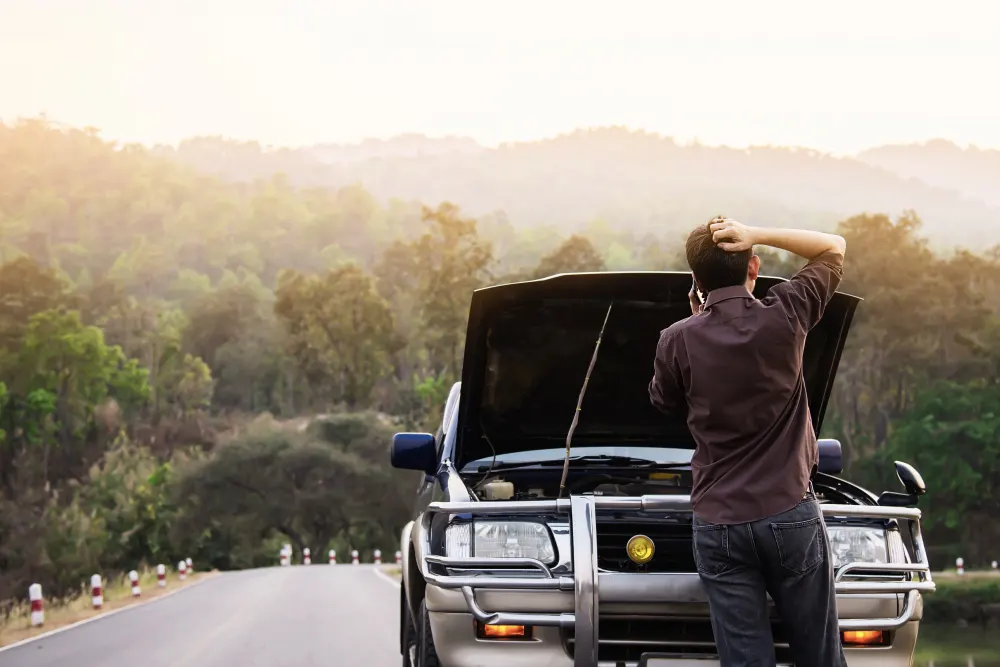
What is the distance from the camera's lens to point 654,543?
4.83m

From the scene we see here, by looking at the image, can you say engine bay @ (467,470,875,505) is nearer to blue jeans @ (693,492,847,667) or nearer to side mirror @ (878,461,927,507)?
side mirror @ (878,461,927,507)

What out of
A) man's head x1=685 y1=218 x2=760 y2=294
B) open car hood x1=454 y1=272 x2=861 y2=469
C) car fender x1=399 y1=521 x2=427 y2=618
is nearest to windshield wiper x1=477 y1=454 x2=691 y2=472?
open car hood x1=454 y1=272 x2=861 y2=469

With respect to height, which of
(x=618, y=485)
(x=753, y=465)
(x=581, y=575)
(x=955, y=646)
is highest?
(x=753, y=465)

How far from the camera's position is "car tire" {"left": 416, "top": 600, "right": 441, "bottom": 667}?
486cm

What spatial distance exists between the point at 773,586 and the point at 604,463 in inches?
93.2

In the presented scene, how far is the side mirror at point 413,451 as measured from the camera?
593 cm

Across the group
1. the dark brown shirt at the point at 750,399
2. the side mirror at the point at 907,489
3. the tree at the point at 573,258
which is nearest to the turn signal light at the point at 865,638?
the side mirror at the point at 907,489

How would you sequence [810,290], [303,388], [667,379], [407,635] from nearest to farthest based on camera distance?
[810,290]
[667,379]
[407,635]
[303,388]

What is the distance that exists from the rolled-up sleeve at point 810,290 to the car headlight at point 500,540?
1.32 m

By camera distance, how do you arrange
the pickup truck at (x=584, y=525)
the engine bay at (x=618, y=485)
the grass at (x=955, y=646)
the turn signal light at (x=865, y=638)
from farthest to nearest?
the grass at (x=955, y=646), the engine bay at (x=618, y=485), the turn signal light at (x=865, y=638), the pickup truck at (x=584, y=525)

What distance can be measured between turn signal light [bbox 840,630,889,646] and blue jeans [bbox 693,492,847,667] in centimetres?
73

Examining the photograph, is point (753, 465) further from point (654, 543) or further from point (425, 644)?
point (425, 644)

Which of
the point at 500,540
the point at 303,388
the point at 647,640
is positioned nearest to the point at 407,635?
the point at 500,540

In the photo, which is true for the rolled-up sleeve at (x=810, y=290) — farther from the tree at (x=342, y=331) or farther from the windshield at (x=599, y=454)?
the tree at (x=342, y=331)
